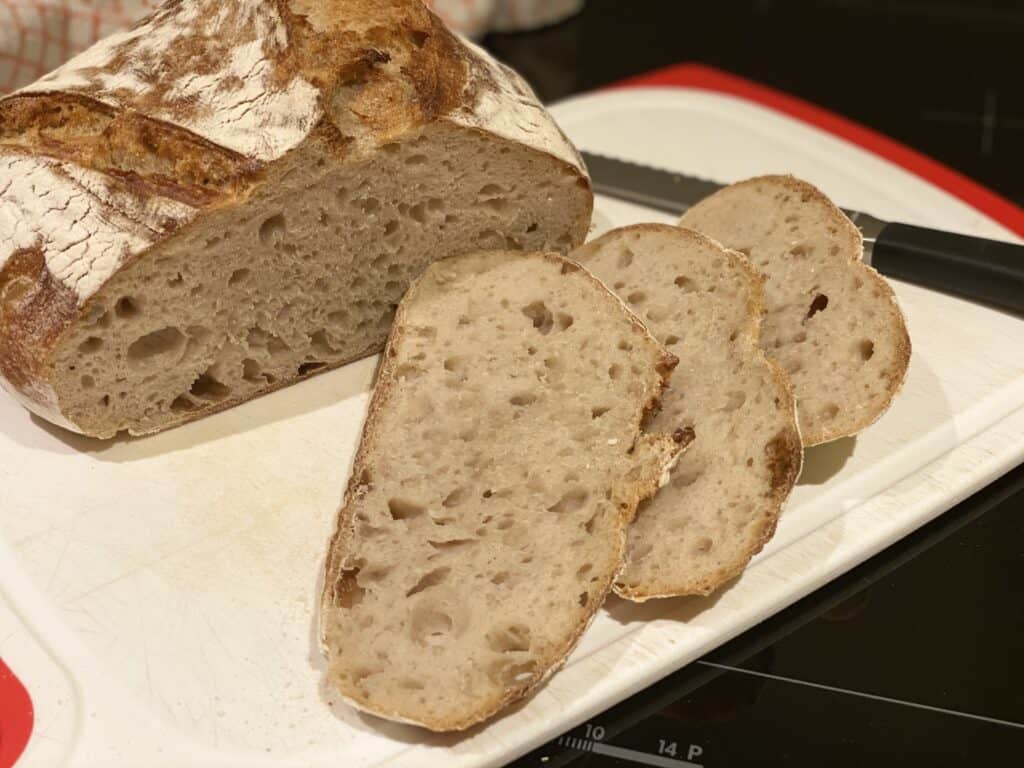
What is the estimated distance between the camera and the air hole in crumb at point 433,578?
2.11 metres

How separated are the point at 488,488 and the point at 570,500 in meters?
0.17

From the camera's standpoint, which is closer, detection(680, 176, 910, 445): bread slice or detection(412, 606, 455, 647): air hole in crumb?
detection(412, 606, 455, 647): air hole in crumb

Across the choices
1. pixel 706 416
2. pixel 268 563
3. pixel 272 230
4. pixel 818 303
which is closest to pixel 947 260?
pixel 818 303

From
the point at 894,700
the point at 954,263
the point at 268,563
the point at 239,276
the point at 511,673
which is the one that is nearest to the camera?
the point at 511,673

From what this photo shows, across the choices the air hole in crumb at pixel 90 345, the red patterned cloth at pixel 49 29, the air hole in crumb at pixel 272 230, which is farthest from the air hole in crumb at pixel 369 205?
the red patterned cloth at pixel 49 29

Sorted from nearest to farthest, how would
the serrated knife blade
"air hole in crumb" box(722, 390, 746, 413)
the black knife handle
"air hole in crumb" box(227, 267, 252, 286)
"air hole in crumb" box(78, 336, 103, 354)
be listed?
1. "air hole in crumb" box(722, 390, 746, 413)
2. "air hole in crumb" box(78, 336, 103, 354)
3. "air hole in crumb" box(227, 267, 252, 286)
4. the black knife handle
5. the serrated knife blade

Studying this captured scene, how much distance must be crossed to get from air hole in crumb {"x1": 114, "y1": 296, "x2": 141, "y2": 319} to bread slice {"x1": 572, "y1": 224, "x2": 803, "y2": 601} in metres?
1.07

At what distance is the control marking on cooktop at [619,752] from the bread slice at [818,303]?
0.74 meters

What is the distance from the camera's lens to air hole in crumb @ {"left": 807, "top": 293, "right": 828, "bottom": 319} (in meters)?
2.60

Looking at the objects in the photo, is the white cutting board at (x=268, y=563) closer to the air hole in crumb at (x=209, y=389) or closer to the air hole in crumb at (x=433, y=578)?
the air hole in crumb at (x=209, y=389)

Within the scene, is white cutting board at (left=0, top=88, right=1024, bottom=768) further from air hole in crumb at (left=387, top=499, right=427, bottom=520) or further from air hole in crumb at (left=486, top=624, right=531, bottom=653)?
air hole in crumb at (left=387, top=499, right=427, bottom=520)

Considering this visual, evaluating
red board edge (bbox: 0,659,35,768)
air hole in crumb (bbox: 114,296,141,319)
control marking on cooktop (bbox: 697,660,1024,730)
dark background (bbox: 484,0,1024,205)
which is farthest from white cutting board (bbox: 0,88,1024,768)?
dark background (bbox: 484,0,1024,205)

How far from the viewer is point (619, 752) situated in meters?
2.04

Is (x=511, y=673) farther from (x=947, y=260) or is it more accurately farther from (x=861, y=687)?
(x=947, y=260)
